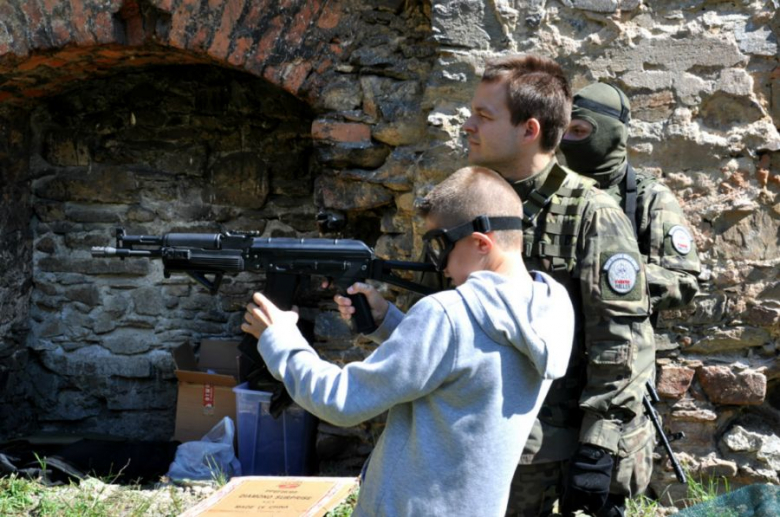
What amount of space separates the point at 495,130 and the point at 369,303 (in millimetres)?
581

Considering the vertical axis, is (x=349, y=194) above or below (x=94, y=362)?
above

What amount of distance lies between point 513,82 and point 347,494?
1.98m

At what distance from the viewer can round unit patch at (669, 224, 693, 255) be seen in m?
2.83

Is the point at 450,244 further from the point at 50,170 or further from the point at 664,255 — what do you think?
the point at 50,170

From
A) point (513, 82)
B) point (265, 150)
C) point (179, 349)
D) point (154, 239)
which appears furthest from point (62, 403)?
point (513, 82)

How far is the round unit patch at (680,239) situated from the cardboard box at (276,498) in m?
1.62

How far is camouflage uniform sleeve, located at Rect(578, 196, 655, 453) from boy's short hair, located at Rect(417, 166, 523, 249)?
0.47 m

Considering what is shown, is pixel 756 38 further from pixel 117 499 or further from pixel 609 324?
pixel 117 499

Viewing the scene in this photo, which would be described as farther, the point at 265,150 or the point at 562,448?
the point at 265,150

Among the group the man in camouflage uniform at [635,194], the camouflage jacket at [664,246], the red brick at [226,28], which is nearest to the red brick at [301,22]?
the red brick at [226,28]

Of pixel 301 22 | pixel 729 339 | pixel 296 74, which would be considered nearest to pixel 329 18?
pixel 301 22

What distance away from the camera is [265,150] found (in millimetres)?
5020

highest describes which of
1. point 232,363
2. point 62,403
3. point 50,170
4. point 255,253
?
point 50,170

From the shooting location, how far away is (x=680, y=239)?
112 inches
